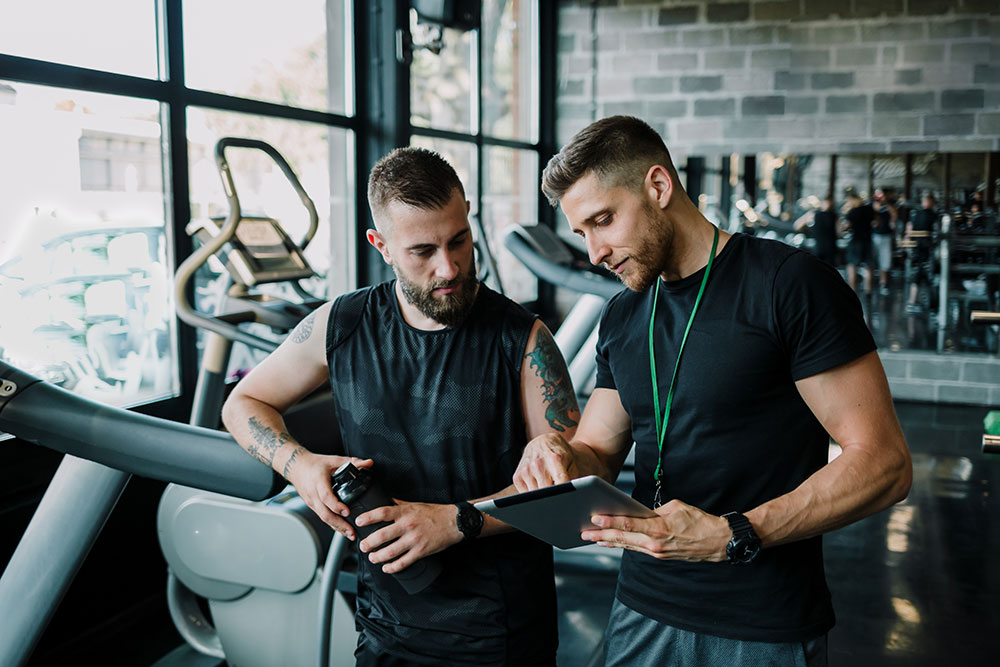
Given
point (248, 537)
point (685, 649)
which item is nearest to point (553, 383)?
point (685, 649)

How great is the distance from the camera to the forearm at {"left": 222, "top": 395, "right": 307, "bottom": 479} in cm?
170

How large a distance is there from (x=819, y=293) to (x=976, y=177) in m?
5.77

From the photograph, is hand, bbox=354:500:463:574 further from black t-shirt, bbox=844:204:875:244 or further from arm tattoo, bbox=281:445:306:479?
black t-shirt, bbox=844:204:875:244

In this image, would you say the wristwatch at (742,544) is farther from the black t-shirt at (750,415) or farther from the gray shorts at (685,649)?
→ the gray shorts at (685,649)

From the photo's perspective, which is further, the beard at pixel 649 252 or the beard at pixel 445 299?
the beard at pixel 445 299

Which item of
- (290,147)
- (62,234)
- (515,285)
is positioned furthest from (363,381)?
(515,285)

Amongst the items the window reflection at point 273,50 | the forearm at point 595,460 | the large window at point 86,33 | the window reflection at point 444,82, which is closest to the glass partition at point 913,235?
the window reflection at point 444,82

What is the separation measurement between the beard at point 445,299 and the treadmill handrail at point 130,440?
0.41 meters

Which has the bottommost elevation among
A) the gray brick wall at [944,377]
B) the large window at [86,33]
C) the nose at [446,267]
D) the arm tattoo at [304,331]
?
the gray brick wall at [944,377]

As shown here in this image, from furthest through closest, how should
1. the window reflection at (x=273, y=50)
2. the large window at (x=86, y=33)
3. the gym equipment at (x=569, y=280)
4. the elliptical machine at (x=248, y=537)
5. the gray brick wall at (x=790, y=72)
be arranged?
the gray brick wall at (x=790, y=72)
the gym equipment at (x=569, y=280)
the window reflection at (x=273, y=50)
the large window at (x=86, y=33)
the elliptical machine at (x=248, y=537)

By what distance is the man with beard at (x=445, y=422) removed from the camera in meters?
1.63

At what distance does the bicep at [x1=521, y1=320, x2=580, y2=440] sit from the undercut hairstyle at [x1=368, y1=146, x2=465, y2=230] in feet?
1.02

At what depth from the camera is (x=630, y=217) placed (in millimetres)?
1479

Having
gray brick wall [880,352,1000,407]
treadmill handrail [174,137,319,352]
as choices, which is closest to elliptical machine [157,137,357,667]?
treadmill handrail [174,137,319,352]
